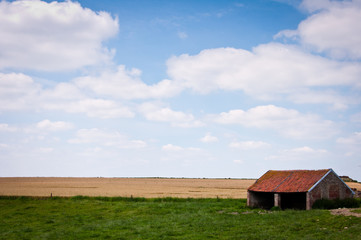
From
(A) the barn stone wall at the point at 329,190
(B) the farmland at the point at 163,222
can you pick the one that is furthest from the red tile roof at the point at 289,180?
(B) the farmland at the point at 163,222

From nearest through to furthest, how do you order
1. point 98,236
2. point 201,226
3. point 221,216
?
1. point 98,236
2. point 201,226
3. point 221,216

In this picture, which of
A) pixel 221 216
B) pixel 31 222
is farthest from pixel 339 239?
pixel 31 222

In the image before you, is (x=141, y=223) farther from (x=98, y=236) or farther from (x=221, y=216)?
(x=221, y=216)

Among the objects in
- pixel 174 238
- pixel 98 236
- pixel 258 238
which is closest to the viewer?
pixel 258 238

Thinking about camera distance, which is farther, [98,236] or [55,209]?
[55,209]

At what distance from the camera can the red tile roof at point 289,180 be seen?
106ft

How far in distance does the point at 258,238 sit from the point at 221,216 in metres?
9.18

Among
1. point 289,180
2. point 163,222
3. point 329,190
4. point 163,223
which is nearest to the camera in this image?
point 163,223

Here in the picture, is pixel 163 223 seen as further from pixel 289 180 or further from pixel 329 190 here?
pixel 329 190

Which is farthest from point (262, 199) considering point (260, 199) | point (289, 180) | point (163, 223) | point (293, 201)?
point (163, 223)

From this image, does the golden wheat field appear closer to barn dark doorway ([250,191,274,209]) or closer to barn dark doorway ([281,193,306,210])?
barn dark doorway ([250,191,274,209])

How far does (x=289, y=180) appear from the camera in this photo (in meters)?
34.9

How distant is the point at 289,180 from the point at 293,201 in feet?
10.2

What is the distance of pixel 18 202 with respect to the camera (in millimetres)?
40938
